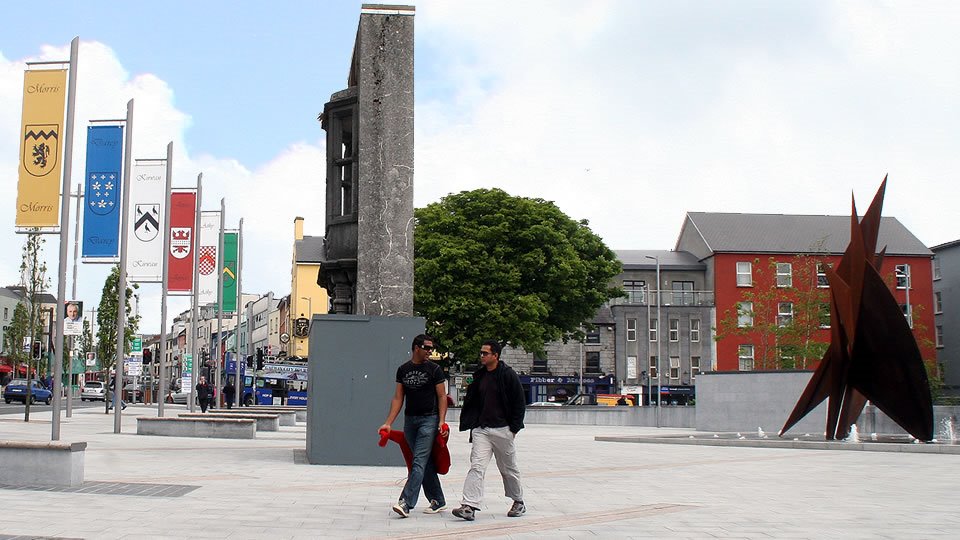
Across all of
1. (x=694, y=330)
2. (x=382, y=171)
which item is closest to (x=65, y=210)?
(x=382, y=171)

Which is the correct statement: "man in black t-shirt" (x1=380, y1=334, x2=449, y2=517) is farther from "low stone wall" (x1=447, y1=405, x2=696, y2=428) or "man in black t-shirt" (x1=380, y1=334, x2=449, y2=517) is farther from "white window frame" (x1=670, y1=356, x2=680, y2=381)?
"white window frame" (x1=670, y1=356, x2=680, y2=381)

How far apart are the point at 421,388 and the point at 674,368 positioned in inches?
2524

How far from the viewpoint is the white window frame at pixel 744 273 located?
2817 inches

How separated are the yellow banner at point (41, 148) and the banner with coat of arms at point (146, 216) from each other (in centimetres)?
1132

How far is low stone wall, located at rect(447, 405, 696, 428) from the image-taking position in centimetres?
4209

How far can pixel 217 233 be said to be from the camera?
Result: 102ft

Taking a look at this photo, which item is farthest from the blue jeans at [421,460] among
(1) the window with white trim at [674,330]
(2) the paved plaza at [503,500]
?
(1) the window with white trim at [674,330]

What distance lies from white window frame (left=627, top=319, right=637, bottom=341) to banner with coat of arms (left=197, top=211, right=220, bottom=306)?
45.5 m

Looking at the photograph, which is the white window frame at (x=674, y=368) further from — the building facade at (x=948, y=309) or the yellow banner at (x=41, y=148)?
the yellow banner at (x=41, y=148)

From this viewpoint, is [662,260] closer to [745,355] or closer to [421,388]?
[745,355]

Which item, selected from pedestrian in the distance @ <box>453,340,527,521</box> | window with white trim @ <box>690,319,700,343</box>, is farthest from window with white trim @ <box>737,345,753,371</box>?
pedestrian in the distance @ <box>453,340,527,521</box>

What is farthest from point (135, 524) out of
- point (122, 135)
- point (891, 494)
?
point (122, 135)

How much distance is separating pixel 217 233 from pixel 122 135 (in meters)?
10.8

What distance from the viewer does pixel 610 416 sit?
144ft
